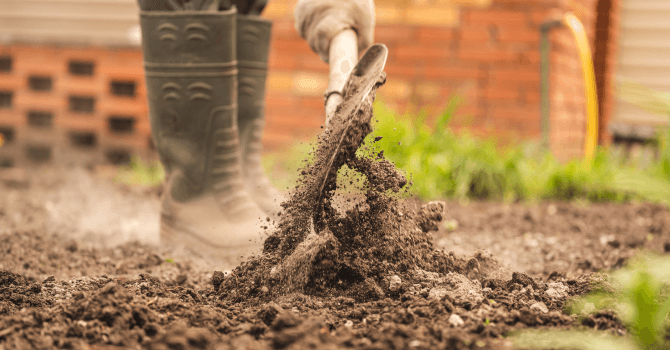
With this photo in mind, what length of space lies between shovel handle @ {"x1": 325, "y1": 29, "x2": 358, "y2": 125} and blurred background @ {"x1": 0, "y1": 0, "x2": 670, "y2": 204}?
150cm

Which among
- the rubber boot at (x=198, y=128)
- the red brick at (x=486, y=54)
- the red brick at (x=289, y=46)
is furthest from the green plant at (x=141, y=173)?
the red brick at (x=486, y=54)

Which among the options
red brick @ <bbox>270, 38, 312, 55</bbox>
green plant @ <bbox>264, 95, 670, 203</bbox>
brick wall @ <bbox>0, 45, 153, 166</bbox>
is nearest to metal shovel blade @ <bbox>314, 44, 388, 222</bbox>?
green plant @ <bbox>264, 95, 670, 203</bbox>

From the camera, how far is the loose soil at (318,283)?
38.4 inches

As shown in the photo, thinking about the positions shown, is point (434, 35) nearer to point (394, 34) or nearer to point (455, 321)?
point (394, 34)

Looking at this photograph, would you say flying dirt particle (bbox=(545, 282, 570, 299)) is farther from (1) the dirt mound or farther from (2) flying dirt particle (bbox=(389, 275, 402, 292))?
(2) flying dirt particle (bbox=(389, 275, 402, 292))

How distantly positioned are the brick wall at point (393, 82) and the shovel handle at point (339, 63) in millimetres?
2321

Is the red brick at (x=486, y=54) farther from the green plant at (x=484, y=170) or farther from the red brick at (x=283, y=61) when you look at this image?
the red brick at (x=283, y=61)

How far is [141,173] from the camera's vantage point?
3627 mm

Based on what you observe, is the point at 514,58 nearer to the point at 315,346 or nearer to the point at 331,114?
the point at 331,114

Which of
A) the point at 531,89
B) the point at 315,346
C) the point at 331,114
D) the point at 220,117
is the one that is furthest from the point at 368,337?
the point at 531,89

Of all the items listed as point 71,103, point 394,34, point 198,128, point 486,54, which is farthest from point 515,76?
point 71,103

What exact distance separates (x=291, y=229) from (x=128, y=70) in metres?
3.10

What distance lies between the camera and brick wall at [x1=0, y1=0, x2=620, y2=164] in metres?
3.66

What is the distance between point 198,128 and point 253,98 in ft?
1.09
